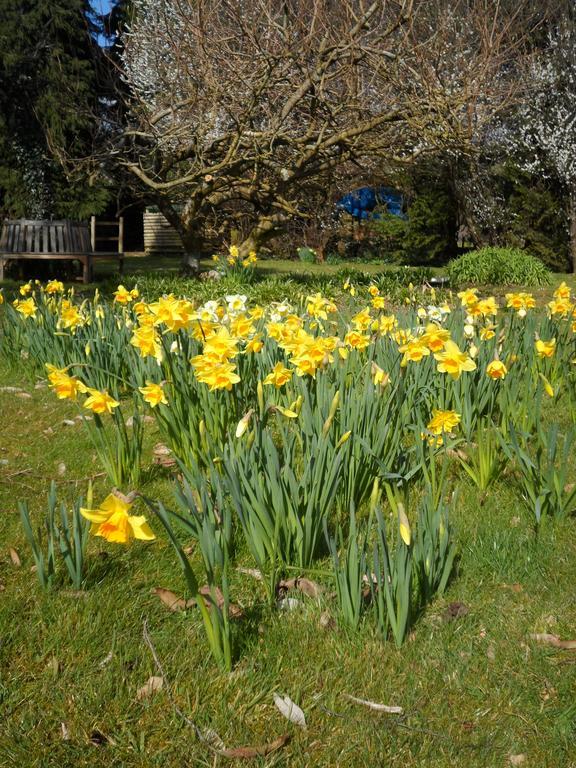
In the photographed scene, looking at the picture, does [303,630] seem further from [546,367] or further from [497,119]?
[497,119]

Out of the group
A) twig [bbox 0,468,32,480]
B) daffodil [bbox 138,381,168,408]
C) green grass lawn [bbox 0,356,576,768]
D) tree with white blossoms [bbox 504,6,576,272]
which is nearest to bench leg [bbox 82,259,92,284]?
twig [bbox 0,468,32,480]

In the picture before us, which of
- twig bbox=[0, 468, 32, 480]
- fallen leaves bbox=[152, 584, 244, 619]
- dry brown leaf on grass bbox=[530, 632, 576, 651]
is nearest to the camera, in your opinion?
dry brown leaf on grass bbox=[530, 632, 576, 651]

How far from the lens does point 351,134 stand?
8195mm

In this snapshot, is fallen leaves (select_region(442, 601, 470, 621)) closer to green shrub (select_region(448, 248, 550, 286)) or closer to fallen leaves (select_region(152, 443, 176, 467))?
fallen leaves (select_region(152, 443, 176, 467))

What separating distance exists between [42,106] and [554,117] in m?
9.67

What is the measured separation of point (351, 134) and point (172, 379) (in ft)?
20.7

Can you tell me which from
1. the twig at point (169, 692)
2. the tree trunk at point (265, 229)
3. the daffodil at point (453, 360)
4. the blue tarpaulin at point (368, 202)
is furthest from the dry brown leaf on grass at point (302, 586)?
the blue tarpaulin at point (368, 202)

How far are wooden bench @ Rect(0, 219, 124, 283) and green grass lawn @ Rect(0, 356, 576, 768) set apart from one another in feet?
27.6

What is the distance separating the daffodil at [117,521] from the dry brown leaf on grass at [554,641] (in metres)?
1.09

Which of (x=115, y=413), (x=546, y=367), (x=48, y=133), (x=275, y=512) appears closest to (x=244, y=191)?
(x=48, y=133)

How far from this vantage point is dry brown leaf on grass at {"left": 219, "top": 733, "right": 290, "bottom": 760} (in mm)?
1465

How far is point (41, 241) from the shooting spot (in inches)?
400

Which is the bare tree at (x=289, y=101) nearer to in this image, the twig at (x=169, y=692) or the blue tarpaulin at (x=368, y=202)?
the blue tarpaulin at (x=368, y=202)

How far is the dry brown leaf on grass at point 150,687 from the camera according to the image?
162 cm
